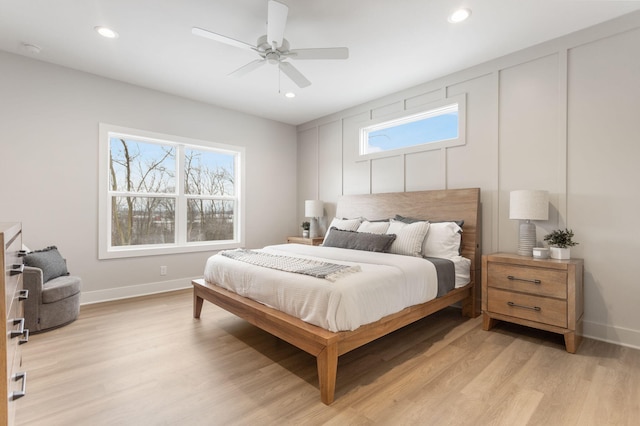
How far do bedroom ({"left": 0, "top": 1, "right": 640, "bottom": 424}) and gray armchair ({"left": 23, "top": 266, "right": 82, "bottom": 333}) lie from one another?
0.71 meters

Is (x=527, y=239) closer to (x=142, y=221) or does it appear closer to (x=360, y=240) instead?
(x=360, y=240)

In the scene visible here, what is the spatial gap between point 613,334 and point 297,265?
284 centimetres

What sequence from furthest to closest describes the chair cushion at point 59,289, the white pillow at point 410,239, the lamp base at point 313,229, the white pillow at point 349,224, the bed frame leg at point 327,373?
the lamp base at point 313,229, the white pillow at point 349,224, the white pillow at point 410,239, the chair cushion at point 59,289, the bed frame leg at point 327,373

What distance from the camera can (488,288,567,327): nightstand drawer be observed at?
252cm

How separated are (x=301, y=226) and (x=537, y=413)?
4484mm

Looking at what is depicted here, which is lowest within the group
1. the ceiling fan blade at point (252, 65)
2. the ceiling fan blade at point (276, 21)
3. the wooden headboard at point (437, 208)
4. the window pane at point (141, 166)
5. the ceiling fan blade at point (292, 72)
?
the wooden headboard at point (437, 208)

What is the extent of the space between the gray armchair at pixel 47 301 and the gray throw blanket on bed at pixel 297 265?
1.56 meters

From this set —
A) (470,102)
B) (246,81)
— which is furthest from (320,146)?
(470,102)

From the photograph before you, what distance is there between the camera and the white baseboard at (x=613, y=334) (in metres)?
2.58

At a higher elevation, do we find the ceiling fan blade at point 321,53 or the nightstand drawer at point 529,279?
the ceiling fan blade at point 321,53

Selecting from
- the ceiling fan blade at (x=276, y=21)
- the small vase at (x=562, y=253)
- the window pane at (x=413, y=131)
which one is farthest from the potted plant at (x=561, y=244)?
the ceiling fan blade at (x=276, y=21)

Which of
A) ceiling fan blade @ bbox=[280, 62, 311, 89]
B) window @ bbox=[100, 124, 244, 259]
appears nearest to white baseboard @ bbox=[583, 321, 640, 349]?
ceiling fan blade @ bbox=[280, 62, 311, 89]

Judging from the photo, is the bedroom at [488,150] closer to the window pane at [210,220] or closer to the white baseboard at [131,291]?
the white baseboard at [131,291]

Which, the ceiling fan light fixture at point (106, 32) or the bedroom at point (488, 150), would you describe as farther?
the ceiling fan light fixture at point (106, 32)
